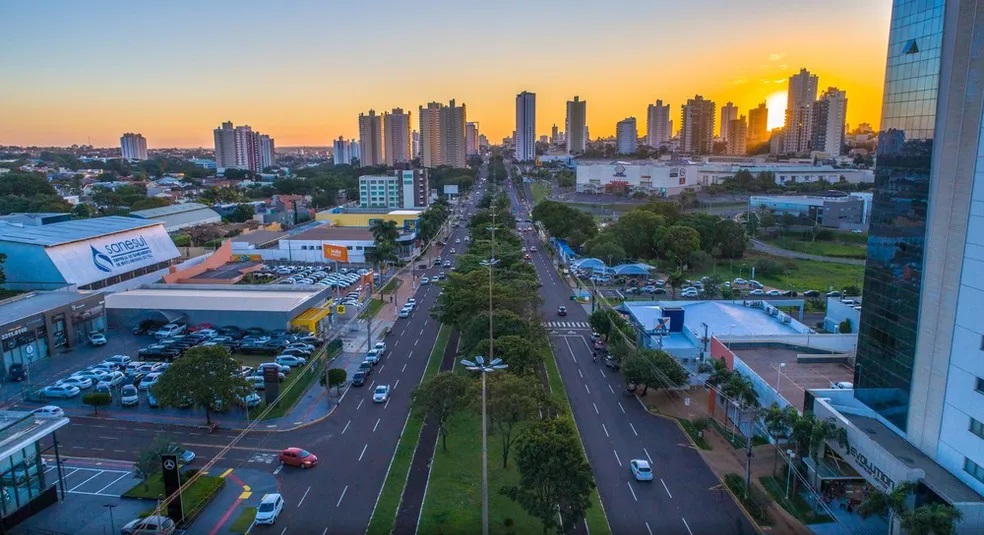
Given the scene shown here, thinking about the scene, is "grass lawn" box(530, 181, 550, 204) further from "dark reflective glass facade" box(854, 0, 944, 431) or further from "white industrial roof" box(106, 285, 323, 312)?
"dark reflective glass facade" box(854, 0, 944, 431)

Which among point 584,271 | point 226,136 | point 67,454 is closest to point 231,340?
point 67,454

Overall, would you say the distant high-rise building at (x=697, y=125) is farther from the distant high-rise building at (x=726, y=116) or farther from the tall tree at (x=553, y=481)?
the tall tree at (x=553, y=481)

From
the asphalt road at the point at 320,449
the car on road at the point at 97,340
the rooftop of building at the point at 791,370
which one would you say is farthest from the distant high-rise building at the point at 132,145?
the rooftop of building at the point at 791,370

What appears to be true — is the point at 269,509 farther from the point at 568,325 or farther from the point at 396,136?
the point at 396,136

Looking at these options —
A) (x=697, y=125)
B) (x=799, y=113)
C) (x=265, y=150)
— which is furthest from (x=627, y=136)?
(x=265, y=150)

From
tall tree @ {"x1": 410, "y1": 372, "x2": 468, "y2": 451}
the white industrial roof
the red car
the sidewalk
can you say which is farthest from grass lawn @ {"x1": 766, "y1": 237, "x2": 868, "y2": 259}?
A: the red car

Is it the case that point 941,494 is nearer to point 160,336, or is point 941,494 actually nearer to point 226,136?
point 160,336

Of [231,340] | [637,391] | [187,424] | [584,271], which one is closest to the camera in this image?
[187,424]
